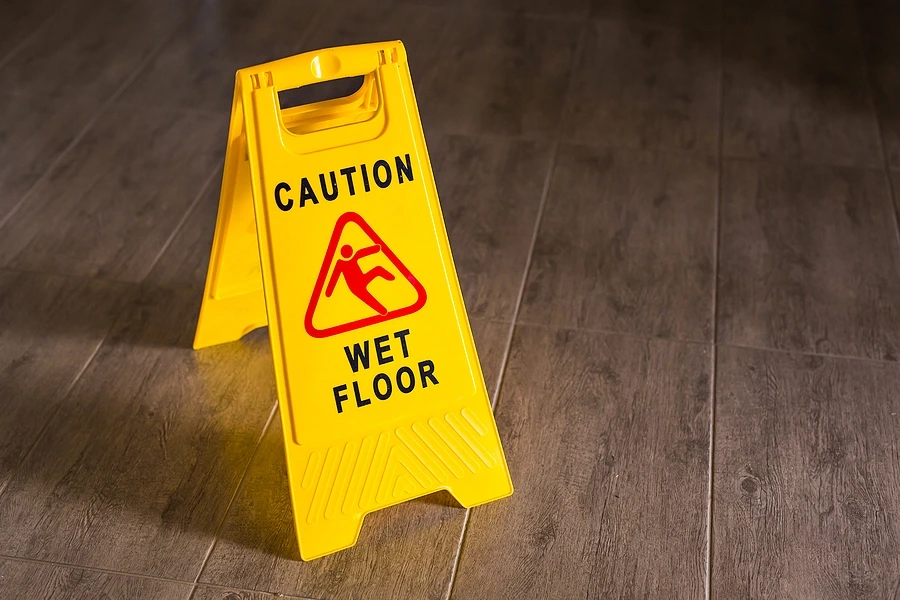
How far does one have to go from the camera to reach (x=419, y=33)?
3.16 metres

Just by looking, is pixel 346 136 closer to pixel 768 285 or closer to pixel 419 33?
pixel 768 285

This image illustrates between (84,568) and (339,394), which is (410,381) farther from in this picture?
(84,568)

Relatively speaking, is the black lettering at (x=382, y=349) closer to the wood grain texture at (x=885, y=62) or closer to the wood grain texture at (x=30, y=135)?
the wood grain texture at (x=30, y=135)

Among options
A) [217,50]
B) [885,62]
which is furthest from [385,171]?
[885,62]

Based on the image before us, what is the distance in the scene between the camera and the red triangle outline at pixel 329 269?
1.48 m

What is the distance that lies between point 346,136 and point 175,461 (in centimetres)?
67

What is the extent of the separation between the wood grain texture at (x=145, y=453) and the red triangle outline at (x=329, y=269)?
1.22 ft

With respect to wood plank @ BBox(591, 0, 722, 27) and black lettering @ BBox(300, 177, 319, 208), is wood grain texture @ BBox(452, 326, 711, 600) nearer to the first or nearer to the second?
black lettering @ BBox(300, 177, 319, 208)

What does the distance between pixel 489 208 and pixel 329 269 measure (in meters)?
0.96

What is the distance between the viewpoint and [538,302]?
81.7 inches

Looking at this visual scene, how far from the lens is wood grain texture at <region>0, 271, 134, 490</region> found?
1.79m

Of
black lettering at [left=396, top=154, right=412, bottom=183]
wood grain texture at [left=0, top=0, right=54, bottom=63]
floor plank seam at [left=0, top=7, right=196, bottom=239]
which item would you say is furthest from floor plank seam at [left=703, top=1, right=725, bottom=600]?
wood grain texture at [left=0, top=0, right=54, bottom=63]

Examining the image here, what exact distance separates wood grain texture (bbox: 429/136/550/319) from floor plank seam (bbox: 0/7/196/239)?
3.18ft

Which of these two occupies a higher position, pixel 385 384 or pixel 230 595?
pixel 385 384
